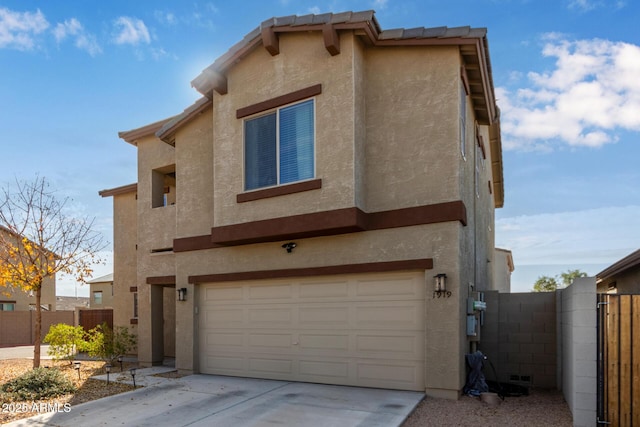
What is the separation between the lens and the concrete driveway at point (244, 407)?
7098mm

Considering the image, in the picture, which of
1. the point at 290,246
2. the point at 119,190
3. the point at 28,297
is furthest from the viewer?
the point at 28,297

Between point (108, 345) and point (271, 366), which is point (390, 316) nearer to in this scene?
point (271, 366)

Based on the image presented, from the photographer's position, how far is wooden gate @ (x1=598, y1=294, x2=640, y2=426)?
20.5ft

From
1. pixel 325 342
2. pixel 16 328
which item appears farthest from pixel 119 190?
pixel 16 328

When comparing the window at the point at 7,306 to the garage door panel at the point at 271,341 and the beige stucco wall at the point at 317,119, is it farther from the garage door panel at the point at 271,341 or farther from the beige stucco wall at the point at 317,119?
the garage door panel at the point at 271,341

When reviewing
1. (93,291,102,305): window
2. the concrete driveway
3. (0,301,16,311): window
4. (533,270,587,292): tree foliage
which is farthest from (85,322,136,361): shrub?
(533,270,587,292): tree foliage

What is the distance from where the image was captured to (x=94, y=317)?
58.3 ft

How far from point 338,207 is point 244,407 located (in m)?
3.94

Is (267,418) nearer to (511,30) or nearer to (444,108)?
(444,108)

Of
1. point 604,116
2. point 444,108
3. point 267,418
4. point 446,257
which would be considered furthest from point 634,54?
point 267,418

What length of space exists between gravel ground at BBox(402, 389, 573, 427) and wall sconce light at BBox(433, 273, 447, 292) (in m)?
1.91

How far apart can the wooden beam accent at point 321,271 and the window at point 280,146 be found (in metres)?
1.92

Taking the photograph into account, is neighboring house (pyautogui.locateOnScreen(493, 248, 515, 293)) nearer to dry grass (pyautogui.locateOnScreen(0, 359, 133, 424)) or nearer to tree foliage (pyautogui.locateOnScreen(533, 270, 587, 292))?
dry grass (pyautogui.locateOnScreen(0, 359, 133, 424))

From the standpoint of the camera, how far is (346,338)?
928 cm
